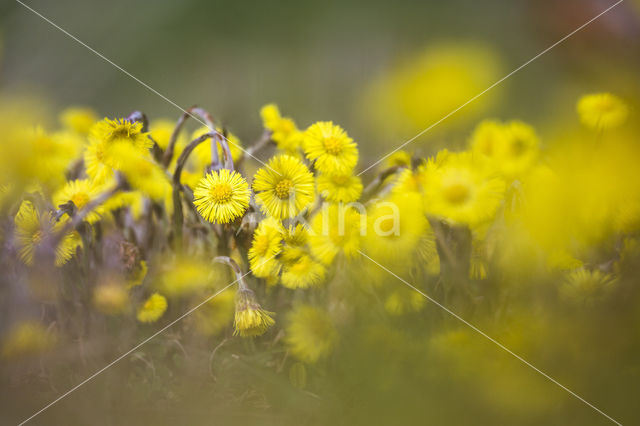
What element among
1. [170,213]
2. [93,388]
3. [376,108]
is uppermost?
[376,108]

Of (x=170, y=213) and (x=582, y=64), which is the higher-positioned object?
(x=582, y=64)

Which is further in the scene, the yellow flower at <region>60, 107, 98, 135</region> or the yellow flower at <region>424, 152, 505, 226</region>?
the yellow flower at <region>60, 107, 98, 135</region>

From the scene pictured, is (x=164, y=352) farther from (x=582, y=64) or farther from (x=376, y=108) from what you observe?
(x=582, y=64)

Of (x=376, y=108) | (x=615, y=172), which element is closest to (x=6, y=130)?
(x=376, y=108)

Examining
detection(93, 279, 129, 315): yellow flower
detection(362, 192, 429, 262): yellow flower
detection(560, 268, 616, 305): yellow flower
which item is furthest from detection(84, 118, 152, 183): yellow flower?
detection(560, 268, 616, 305): yellow flower

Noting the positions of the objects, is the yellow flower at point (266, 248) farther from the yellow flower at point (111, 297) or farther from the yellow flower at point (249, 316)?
the yellow flower at point (111, 297)

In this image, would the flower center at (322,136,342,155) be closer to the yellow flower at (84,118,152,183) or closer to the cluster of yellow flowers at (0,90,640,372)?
the cluster of yellow flowers at (0,90,640,372)
